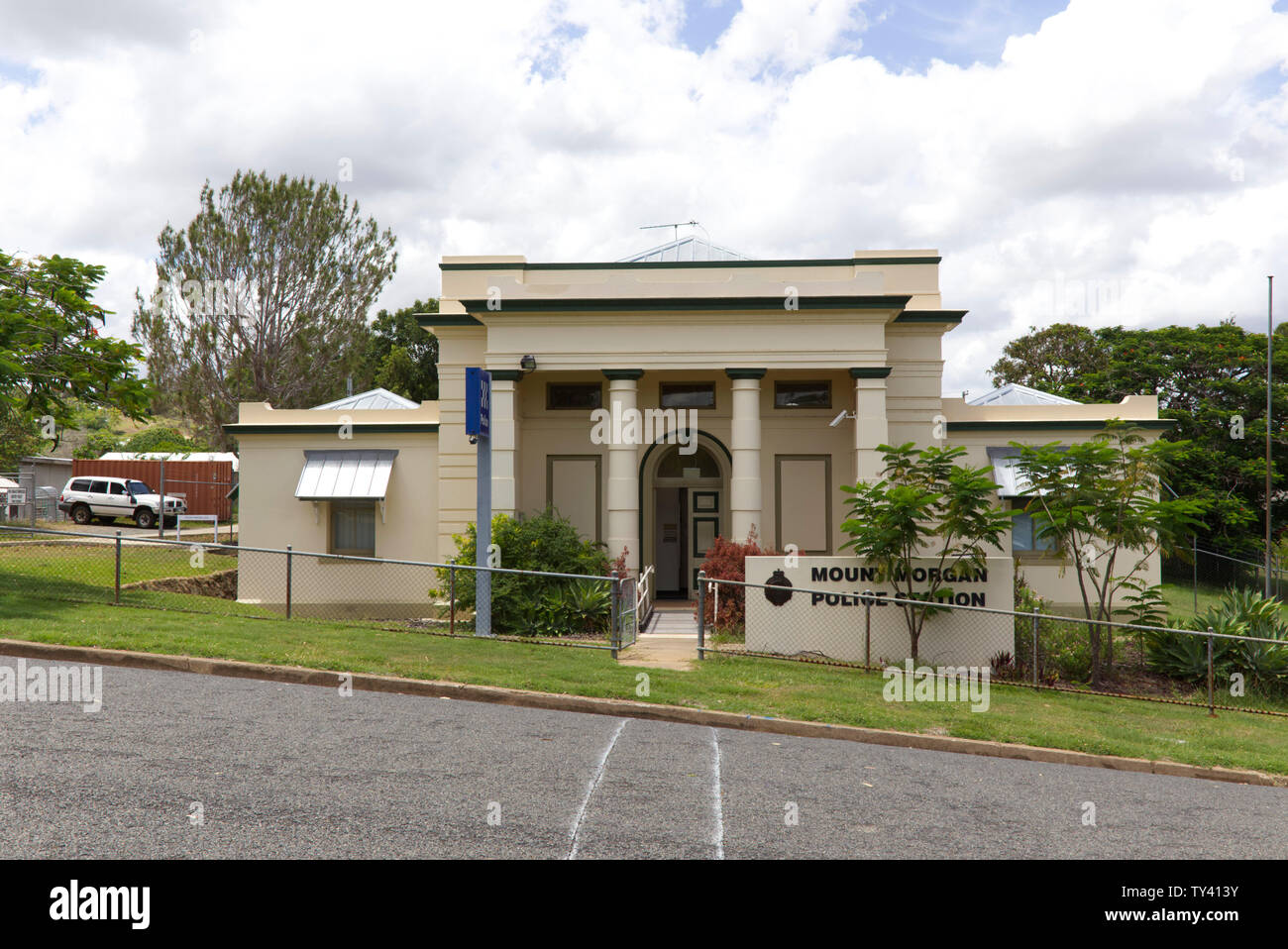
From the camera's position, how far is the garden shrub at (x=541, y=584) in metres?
16.1

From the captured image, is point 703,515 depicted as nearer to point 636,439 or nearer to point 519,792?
point 636,439

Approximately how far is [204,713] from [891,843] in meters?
6.33

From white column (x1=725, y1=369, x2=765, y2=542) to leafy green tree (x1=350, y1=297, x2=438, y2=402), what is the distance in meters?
36.1

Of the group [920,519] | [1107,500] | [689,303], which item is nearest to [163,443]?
[689,303]

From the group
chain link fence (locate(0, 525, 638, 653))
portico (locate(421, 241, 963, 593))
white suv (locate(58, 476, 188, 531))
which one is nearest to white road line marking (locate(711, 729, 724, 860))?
chain link fence (locate(0, 525, 638, 653))

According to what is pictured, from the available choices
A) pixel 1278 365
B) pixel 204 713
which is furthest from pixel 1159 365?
pixel 204 713

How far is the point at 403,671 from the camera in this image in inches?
449

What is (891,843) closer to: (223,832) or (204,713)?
(223,832)

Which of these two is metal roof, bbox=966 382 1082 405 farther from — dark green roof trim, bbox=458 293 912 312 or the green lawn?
the green lawn

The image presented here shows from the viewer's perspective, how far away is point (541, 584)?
16562mm

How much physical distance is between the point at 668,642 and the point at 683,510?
698 cm

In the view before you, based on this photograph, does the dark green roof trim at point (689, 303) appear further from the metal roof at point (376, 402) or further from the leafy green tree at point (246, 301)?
the leafy green tree at point (246, 301)

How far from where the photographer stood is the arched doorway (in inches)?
869

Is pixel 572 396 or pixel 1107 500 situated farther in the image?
pixel 572 396
